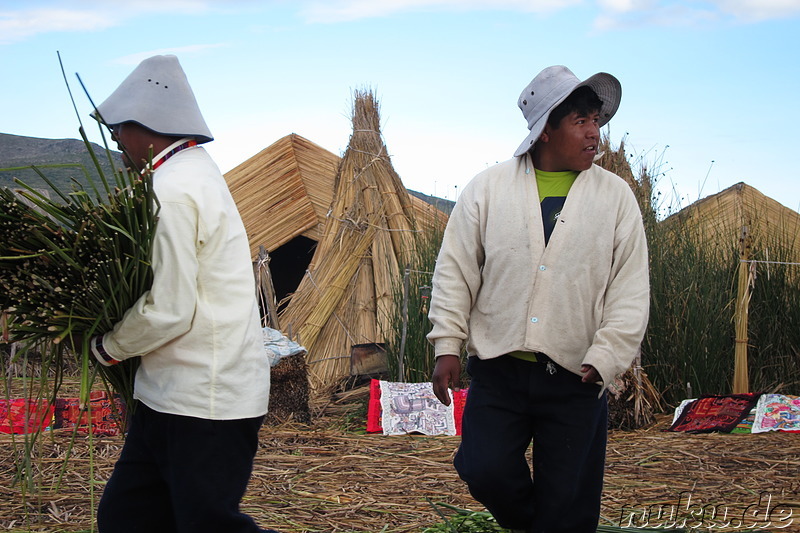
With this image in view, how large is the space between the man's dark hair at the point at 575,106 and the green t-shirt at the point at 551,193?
6.4 inches

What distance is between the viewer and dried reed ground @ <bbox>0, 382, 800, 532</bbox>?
148 inches

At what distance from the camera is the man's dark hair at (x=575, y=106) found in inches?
113

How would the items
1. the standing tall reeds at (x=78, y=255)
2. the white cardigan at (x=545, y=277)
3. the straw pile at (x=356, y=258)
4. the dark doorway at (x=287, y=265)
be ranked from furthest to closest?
the dark doorway at (x=287, y=265) < the straw pile at (x=356, y=258) < the white cardigan at (x=545, y=277) < the standing tall reeds at (x=78, y=255)

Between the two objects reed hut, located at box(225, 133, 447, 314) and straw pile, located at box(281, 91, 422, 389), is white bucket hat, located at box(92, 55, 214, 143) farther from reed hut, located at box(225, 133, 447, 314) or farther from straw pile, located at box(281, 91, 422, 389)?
reed hut, located at box(225, 133, 447, 314)

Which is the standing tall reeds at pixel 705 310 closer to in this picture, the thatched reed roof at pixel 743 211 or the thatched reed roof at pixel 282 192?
the thatched reed roof at pixel 743 211

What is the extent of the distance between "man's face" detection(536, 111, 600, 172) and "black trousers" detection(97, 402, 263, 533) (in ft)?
4.18

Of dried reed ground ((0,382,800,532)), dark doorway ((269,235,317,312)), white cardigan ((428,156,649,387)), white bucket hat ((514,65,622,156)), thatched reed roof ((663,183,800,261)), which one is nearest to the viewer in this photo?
white cardigan ((428,156,649,387))

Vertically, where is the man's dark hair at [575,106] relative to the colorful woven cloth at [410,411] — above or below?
above

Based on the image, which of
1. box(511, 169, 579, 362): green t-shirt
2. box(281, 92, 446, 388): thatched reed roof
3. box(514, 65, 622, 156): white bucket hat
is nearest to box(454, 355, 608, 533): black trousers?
box(511, 169, 579, 362): green t-shirt

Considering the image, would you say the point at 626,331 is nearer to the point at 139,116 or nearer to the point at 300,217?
the point at 139,116

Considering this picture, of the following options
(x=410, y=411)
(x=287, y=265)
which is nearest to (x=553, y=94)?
(x=410, y=411)

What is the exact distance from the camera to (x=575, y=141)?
9.32 ft

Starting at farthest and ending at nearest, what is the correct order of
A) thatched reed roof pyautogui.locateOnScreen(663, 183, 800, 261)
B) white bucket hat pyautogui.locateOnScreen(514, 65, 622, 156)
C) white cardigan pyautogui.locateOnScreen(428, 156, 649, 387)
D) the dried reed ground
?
thatched reed roof pyautogui.locateOnScreen(663, 183, 800, 261), the dried reed ground, white bucket hat pyautogui.locateOnScreen(514, 65, 622, 156), white cardigan pyautogui.locateOnScreen(428, 156, 649, 387)

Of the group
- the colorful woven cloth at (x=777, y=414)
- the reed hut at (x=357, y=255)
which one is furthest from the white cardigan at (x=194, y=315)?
the reed hut at (x=357, y=255)
